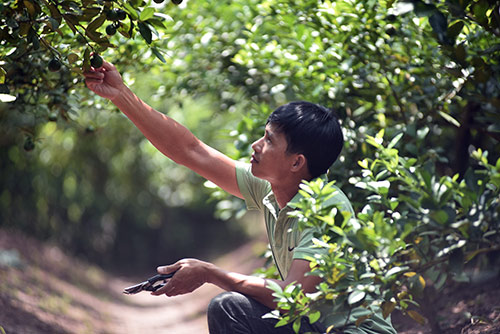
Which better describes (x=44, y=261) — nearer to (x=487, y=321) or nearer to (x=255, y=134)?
(x=255, y=134)

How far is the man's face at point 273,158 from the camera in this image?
2.50 meters

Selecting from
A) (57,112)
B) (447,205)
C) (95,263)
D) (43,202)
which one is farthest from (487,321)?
(95,263)

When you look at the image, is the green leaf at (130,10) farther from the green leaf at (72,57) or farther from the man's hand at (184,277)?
the man's hand at (184,277)

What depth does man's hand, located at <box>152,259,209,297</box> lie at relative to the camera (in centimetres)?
228

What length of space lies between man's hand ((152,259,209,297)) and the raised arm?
61 centimetres

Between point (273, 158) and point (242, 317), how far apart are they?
65 centimetres

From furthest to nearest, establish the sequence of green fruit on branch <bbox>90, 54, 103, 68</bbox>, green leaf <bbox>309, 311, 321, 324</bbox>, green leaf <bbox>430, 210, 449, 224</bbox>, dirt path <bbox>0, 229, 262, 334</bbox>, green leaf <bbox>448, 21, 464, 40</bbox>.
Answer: dirt path <bbox>0, 229, 262, 334</bbox> → green fruit on branch <bbox>90, 54, 103, 68</bbox> → green leaf <bbox>448, 21, 464, 40</bbox> → green leaf <bbox>309, 311, 321, 324</bbox> → green leaf <bbox>430, 210, 449, 224</bbox>

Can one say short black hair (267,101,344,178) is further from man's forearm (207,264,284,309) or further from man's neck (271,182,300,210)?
man's forearm (207,264,284,309)

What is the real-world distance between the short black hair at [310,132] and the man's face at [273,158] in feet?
0.08

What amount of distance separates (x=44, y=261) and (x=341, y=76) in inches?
253

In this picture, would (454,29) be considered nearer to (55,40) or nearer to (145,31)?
(145,31)

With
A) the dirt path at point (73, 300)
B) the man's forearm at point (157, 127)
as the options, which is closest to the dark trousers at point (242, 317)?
the man's forearm at point (157, 127)

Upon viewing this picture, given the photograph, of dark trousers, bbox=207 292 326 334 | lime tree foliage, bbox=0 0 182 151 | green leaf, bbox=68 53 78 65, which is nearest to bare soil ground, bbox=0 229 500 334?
dark trousers, bbox=207 292 326 334

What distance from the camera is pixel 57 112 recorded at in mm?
3150
